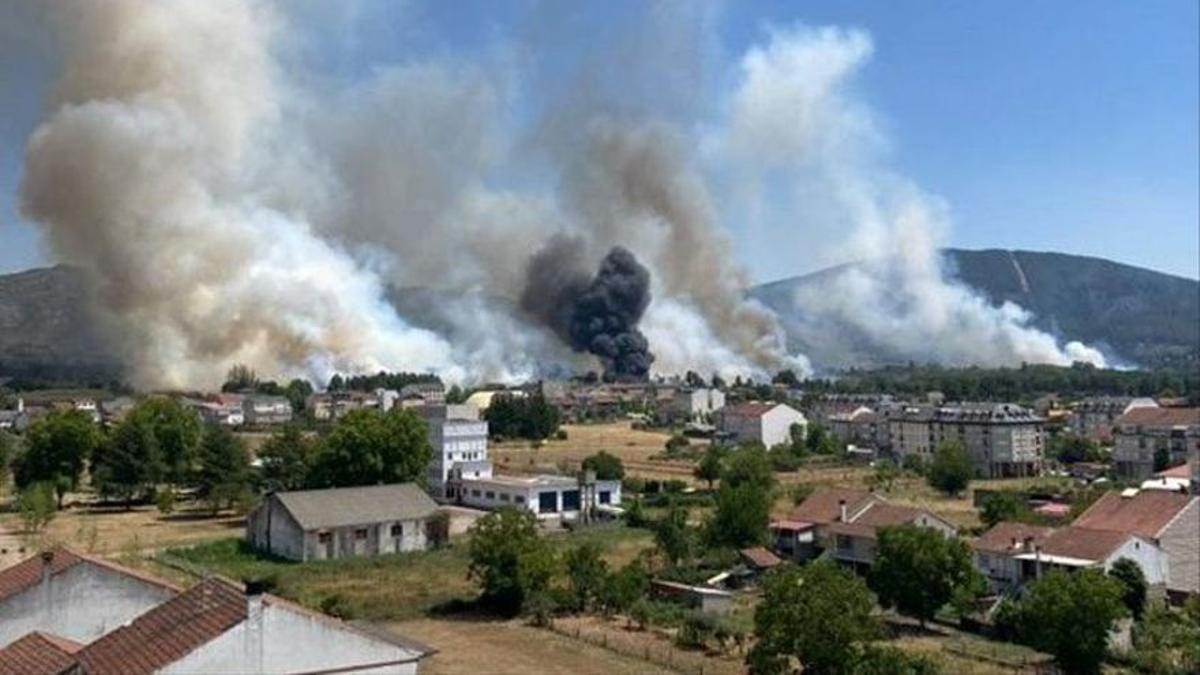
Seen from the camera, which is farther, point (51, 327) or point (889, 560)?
point (51, 327)

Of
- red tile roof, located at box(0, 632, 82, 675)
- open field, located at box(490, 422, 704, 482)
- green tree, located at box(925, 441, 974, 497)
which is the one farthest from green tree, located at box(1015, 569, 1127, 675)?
open field, located at box(490, 422, 704, 482)

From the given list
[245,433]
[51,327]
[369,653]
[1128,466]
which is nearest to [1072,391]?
[1128,466]

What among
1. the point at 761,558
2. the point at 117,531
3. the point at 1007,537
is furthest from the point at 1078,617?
the point at 117,531

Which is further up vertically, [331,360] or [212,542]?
[331,360]

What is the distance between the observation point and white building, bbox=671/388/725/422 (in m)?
76.1

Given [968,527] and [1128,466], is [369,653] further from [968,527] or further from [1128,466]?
[1128,466]

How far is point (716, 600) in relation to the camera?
70.7 feet

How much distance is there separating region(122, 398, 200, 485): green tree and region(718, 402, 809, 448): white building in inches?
1127

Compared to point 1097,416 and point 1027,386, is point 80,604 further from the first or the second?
point 1027,386

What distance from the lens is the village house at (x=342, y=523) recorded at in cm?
2675

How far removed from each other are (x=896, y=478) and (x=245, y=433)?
32.2 metres

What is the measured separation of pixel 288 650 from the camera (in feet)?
32.8

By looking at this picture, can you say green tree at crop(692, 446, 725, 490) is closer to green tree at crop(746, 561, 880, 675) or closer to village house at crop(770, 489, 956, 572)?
village house at crop(770, 489, 956, 572)

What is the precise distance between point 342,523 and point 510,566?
6.74m
